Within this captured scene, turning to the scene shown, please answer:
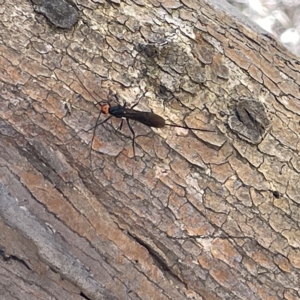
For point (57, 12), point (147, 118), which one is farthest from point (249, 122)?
point (57, 12)

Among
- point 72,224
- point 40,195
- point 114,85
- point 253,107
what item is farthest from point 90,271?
point 253,107

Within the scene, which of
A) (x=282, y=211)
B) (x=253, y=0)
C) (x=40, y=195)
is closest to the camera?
(x=40, y=195)

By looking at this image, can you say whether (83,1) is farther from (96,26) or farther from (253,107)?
(253,107)

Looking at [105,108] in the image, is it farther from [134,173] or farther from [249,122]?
[249,122]

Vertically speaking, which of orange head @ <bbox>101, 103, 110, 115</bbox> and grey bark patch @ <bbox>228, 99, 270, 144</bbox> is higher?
grey bark patch @ <bbox>228, 99, 270, 144</bbox>

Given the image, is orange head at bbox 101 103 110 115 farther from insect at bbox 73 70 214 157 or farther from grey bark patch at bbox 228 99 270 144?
grey bark patch at bbox 228 99 270 144

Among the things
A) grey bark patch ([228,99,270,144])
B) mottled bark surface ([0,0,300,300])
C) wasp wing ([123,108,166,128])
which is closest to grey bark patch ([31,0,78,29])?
mottled bark surface ([0,0,300,300])
